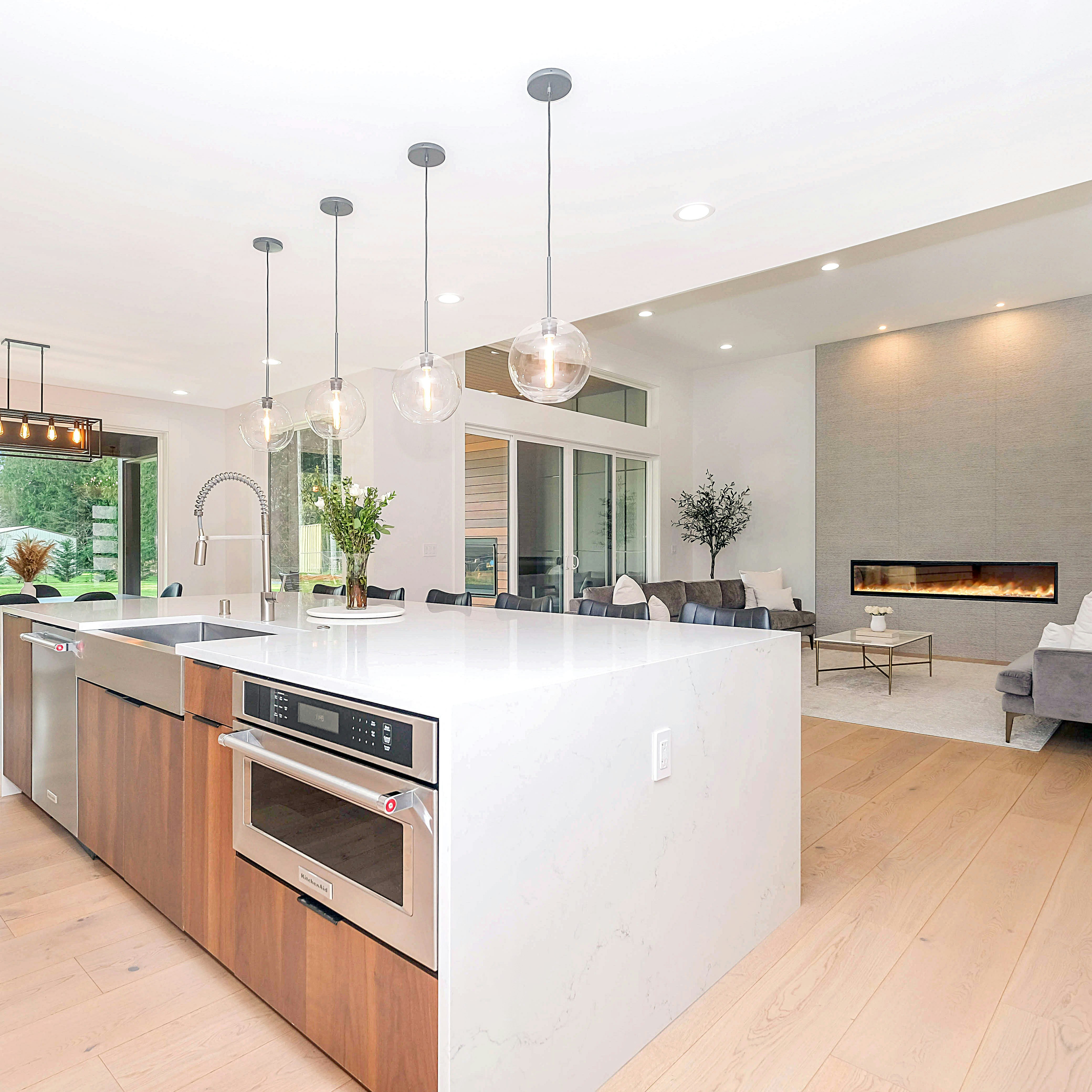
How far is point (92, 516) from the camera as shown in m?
6.72

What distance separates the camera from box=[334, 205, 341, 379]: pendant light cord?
9.92 ft

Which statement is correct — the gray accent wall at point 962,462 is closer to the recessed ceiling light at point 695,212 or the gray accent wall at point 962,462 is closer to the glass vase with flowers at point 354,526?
the recessed ceiling light at point 695,212

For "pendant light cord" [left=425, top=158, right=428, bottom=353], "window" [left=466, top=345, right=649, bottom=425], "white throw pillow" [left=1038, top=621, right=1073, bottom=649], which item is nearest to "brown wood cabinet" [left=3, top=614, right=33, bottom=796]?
"pendant light cord" [left=425, top=158, right=428, bottom=353]

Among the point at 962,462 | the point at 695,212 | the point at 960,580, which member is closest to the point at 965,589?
the point at 960,580

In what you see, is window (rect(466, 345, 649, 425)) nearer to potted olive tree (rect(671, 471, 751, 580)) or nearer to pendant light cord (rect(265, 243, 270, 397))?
potted olive tree (rect(671, 471, 751, 580))

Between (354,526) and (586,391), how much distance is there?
527 cm

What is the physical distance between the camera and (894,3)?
6.02 feet

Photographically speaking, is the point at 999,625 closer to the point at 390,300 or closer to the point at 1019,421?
the point at 1019,421

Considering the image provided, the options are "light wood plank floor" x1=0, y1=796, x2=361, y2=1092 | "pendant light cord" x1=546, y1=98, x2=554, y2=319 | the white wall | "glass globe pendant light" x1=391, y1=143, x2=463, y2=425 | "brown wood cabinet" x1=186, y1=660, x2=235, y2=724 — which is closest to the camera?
"light wood plank floor" x1=0, y1=796, x2=361, y2=1092

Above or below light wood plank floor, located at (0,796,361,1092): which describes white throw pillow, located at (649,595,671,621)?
above

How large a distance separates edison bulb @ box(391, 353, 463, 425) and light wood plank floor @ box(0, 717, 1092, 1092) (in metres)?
1.89

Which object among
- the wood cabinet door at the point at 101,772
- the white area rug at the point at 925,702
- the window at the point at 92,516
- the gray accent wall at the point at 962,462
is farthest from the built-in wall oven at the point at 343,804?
the gray accent wall at the point at 962,462

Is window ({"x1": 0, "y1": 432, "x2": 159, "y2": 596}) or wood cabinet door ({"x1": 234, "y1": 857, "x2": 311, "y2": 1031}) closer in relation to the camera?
wood cabinet door ({"x1": 234, "y1": 857, "x2": 311, "y2": 1031})

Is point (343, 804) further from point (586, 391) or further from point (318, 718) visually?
point (586, 391)
